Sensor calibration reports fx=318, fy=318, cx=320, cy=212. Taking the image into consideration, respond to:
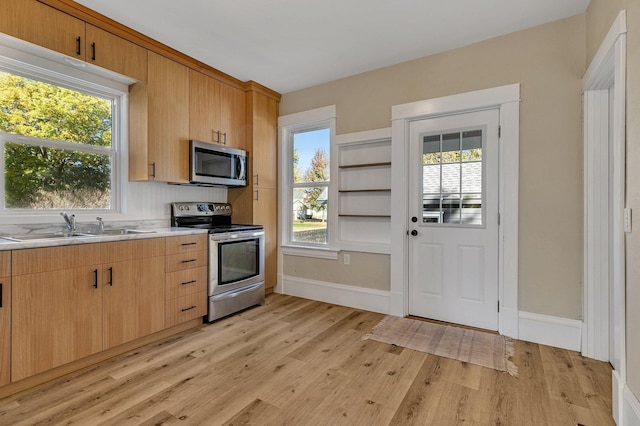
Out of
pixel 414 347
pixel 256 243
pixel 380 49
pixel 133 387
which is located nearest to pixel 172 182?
pixel 256 243

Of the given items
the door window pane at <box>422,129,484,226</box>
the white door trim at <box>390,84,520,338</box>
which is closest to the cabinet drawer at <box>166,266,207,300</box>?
the door window pane at <box>422,129,484,226</box>

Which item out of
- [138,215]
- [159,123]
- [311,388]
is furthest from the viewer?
[138,215]

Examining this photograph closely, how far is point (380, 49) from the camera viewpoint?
2988 mm

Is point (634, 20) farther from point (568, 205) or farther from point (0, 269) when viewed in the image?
point (0, 269)

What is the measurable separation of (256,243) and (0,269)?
2.08 meters

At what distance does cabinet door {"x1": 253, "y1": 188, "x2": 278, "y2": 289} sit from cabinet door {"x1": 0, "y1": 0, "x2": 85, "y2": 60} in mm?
2051

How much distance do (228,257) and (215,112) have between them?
1594 mm

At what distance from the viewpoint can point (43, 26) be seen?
7.23ft

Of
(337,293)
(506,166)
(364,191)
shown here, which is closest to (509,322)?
(506,166)

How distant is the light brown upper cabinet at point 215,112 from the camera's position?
130 inches

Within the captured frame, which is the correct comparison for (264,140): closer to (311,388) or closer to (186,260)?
(186,260)

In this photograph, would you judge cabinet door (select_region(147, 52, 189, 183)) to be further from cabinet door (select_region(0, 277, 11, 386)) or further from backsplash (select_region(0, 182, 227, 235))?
cabinet door (select_region(0, 277, 11, 386))

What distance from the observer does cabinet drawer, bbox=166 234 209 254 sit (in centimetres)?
271

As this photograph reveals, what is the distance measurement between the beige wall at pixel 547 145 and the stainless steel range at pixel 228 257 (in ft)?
8.36
